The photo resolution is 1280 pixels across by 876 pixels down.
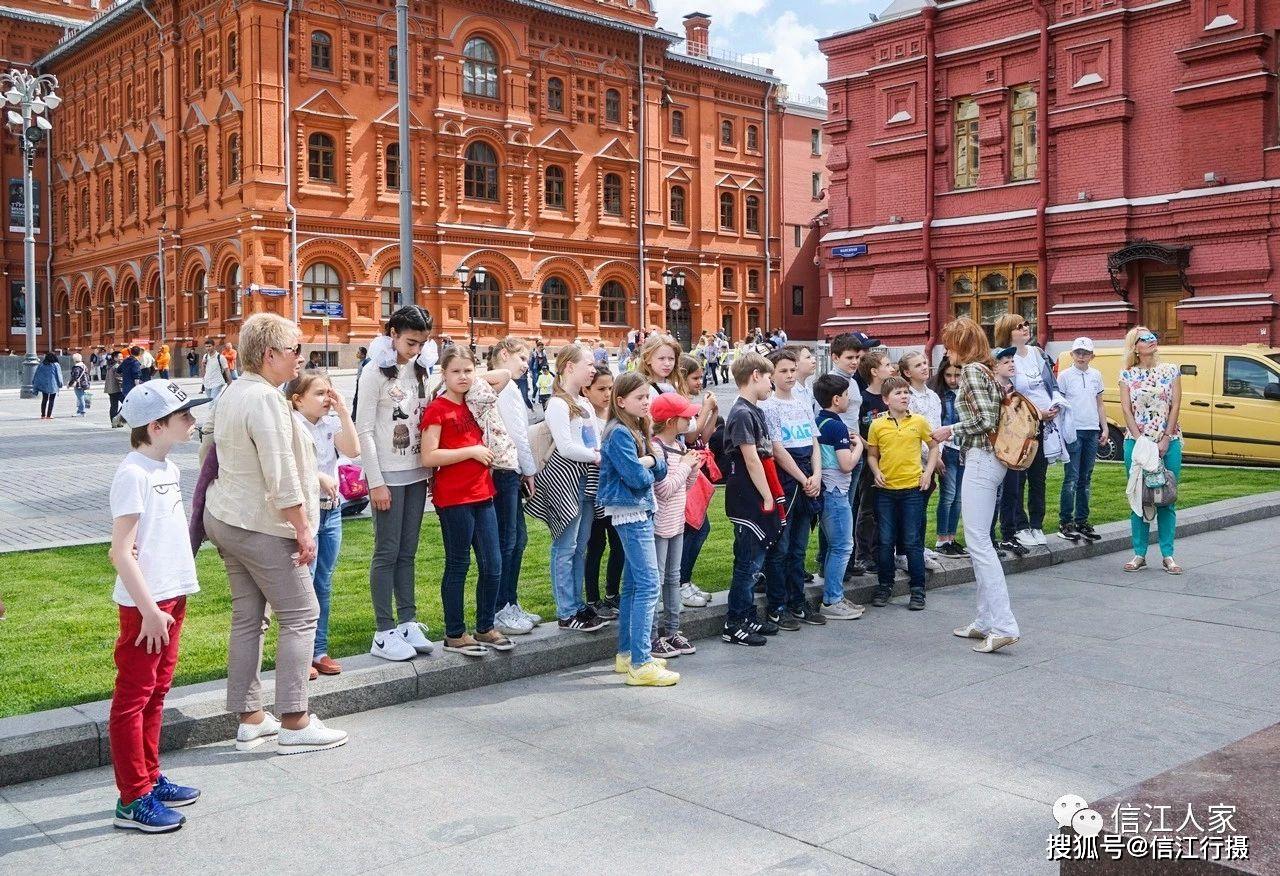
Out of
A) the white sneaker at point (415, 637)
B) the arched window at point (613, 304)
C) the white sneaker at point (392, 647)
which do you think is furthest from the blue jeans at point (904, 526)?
the arched window at point (613, 304)

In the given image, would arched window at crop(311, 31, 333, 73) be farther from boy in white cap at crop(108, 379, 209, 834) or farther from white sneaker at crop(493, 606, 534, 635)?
boy in white cap at crop(108, 379, 209, 834)

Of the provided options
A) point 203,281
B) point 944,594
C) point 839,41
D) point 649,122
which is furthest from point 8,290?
point 944,594

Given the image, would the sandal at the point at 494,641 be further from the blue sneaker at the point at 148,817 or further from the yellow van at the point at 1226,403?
the yellow van at the point at 1226,403

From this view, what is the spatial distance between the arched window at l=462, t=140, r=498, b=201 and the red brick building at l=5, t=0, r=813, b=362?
0.09 metres

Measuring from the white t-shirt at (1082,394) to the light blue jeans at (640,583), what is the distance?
5.88m

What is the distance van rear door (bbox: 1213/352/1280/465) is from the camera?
643 inches

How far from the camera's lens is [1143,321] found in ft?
84.6

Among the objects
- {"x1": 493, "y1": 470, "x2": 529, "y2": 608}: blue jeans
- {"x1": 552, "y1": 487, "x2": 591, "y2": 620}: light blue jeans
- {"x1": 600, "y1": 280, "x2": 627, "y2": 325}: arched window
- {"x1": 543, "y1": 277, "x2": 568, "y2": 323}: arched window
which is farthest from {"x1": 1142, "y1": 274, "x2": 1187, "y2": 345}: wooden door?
{"x1": 600, "y1": 280, "x2": 627, "y2": 325}: arched window

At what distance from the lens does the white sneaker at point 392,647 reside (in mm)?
6367

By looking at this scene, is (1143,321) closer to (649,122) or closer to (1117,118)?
(1117,118)

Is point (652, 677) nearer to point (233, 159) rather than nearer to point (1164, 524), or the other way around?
point (1164, 524)

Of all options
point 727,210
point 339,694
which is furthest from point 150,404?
point 727,210

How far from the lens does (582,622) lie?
23.4 feet

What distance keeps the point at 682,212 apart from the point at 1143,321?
1245 inches
